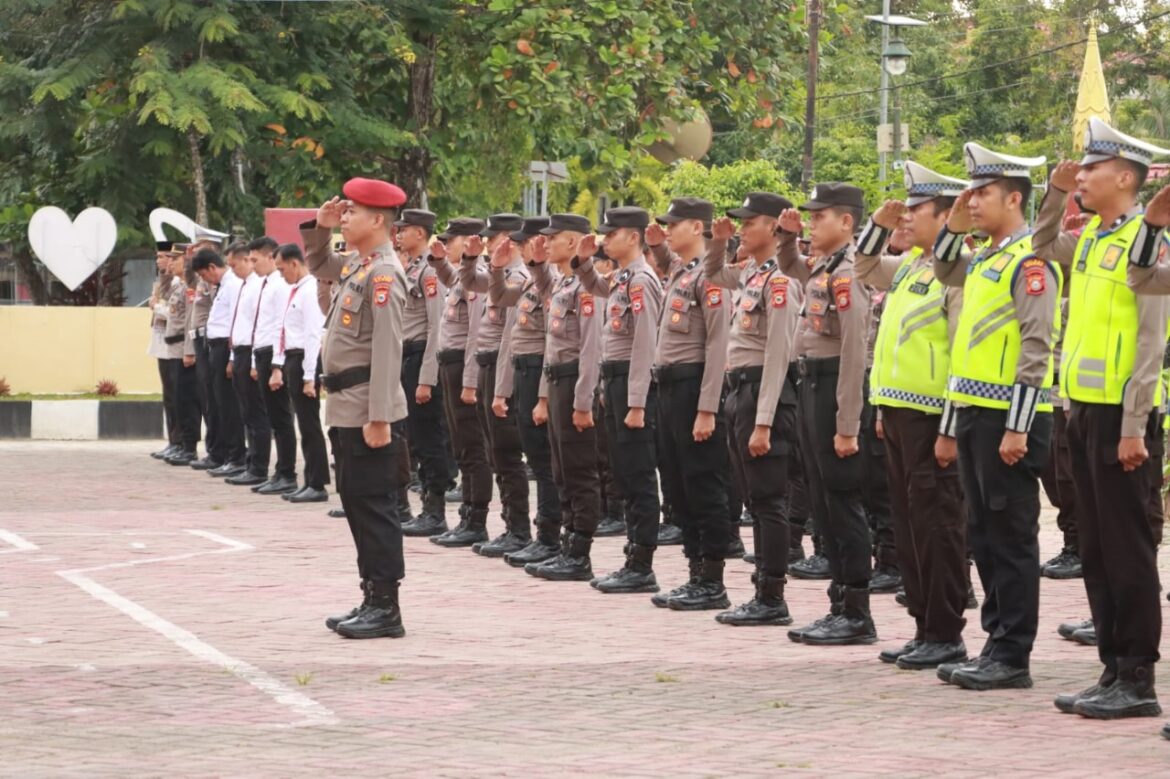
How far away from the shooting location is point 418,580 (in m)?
11.8

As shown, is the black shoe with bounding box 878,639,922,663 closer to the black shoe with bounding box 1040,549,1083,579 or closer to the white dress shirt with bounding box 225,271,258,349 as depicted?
the black shoe with bounding box 1040,549,1083,579

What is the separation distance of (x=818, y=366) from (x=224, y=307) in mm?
10168

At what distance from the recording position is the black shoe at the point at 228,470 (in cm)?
1877

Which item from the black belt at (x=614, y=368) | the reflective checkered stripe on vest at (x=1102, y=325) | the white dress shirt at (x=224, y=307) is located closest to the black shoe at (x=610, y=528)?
the black belt at (x=614, y=368)

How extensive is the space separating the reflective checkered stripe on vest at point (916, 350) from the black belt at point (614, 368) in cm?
285

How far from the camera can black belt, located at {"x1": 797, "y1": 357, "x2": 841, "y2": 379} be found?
9477mm

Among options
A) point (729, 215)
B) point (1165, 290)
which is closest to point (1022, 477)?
point (1165, 290)

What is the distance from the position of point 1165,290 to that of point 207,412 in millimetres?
13819

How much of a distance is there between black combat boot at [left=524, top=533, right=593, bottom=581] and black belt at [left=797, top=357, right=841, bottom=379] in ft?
9.03

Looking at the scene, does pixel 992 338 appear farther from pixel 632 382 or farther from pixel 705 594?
pixel 632 382

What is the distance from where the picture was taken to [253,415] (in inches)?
708

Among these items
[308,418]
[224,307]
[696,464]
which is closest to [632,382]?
[696,464]

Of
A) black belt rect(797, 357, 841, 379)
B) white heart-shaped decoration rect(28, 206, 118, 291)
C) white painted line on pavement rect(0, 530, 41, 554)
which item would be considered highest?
white heart-shaped decoration rect(28, 206, 118, 291)

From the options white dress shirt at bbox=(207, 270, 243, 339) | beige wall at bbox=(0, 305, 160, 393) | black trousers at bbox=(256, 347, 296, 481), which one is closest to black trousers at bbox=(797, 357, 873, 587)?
black trousers at bbox=(256, 347, 296, 481)
